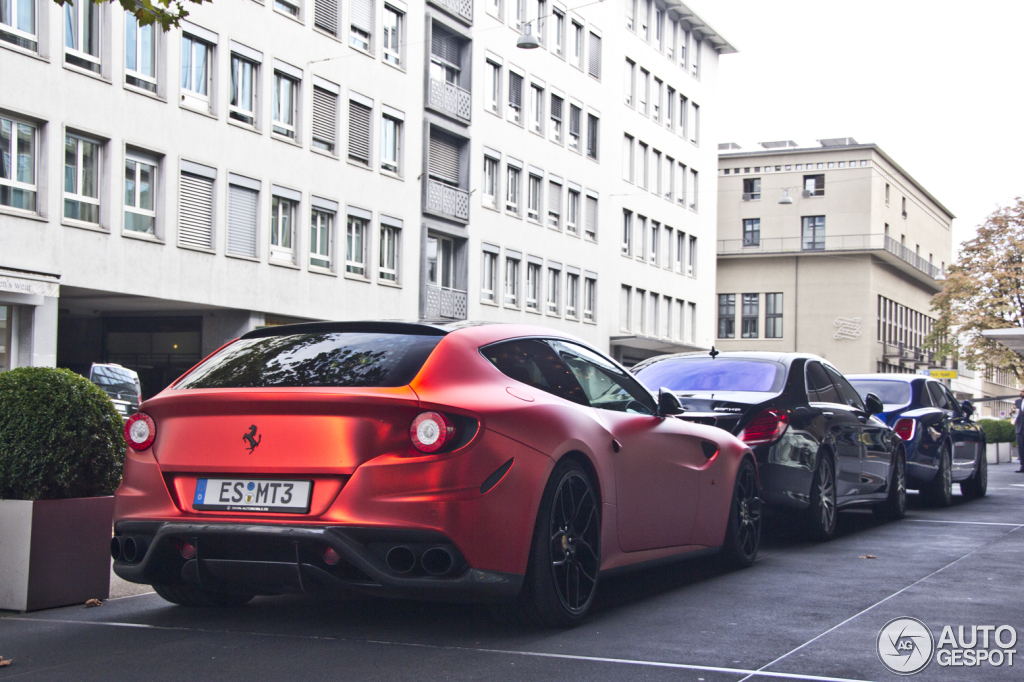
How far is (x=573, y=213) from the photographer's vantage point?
157 feet

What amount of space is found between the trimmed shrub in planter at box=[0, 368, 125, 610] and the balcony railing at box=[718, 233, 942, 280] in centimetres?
7833

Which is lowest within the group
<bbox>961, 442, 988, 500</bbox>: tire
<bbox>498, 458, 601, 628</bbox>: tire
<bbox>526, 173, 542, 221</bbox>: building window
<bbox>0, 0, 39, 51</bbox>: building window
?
<bbox>961, 442, 988, 500</bbox>: tire

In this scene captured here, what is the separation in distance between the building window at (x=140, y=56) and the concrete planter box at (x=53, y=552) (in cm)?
2189

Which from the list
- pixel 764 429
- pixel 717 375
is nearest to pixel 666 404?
pixel 764 429

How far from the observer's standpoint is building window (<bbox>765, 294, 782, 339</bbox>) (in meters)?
82.9

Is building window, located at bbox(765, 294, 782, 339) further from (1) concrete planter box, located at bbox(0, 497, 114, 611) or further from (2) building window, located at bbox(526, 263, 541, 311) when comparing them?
(1) concrete planter box, located at bbox(0, 497, 114, 611)

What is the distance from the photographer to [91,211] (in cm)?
2605

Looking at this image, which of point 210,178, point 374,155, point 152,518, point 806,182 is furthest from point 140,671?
point 806,182

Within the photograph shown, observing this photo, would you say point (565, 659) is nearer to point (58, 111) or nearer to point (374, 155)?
point (58, 111)

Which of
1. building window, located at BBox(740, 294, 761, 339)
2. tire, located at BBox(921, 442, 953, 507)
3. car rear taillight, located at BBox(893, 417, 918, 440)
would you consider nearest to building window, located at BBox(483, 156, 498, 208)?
tire, located at BBox(921, 442, 953, 507)

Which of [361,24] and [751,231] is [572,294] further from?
[751,231]

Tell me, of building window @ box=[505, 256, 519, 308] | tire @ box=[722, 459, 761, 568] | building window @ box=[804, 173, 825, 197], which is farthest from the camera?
building window @ box=[804, 173, 825, 197]

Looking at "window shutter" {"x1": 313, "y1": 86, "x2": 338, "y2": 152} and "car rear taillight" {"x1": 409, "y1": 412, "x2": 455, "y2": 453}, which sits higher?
"window shutter" {"x1": 313, "y1": 86, "x2": 338, "y2": 152}

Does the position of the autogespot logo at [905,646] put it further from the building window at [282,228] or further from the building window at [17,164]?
the building window at [282,228]
